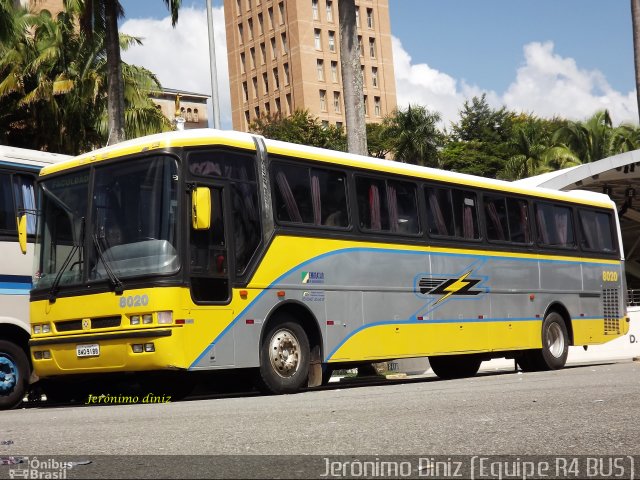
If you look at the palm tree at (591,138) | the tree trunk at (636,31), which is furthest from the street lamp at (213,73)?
the palm tree at (591,138)

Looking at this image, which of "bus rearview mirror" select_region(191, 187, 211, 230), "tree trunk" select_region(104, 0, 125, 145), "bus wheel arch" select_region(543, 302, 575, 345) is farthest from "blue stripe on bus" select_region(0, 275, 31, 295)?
"bus wheel arch" select_region(543, 302, 575, 345)

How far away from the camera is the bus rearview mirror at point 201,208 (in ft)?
40.5

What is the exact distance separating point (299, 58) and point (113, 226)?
89395 mm

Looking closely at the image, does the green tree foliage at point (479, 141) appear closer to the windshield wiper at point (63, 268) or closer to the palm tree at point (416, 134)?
the palm tree at point (416, 134)

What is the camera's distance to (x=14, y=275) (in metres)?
14.1

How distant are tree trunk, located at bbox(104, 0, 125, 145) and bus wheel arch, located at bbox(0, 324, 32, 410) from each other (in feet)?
30.4

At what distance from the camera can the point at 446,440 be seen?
21.6ft

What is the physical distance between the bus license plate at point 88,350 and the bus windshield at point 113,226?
79 cm

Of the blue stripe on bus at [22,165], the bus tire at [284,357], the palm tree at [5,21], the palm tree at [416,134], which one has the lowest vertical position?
the bus tire at [284,357]

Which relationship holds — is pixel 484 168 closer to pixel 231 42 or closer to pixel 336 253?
pixel 231 42

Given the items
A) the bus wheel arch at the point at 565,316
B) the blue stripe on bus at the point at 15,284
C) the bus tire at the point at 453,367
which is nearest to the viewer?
the blue stripe on bus at the point at 15,284

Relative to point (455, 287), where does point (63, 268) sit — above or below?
above

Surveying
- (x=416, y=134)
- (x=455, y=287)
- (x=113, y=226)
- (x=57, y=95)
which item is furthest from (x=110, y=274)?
(x=416, y=134)

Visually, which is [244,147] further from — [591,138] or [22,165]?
[591,138]
